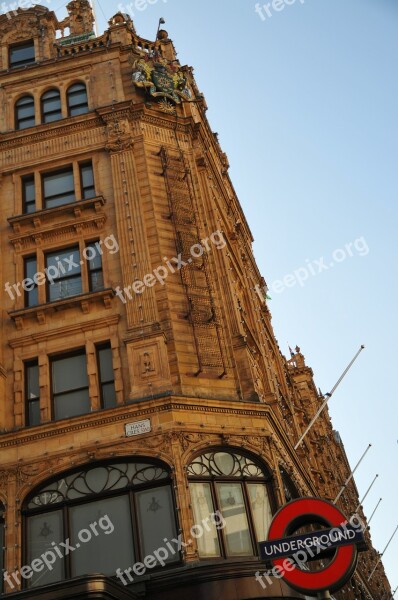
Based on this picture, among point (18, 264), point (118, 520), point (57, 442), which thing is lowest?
point (118, 520)

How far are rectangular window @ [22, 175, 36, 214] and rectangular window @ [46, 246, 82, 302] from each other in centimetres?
283

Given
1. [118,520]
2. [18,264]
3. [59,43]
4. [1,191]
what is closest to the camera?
[118,520]

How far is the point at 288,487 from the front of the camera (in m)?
24.0

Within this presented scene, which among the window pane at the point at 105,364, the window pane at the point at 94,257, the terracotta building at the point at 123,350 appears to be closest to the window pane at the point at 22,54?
the terracotta building at the point at 123,350

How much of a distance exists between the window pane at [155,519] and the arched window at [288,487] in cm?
472

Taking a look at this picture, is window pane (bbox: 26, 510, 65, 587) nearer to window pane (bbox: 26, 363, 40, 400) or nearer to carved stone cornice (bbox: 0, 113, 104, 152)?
window pane (bbox: 26, 363, 40, 400)

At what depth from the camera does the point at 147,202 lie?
2695 centimetres

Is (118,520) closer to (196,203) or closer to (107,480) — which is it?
(107,480)

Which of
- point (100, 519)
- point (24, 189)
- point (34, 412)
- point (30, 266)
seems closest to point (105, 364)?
point (34, 412)

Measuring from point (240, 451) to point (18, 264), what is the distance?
454 inches

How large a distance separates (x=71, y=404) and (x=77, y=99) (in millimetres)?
15684

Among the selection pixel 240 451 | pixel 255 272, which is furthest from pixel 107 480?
pixel 255 272

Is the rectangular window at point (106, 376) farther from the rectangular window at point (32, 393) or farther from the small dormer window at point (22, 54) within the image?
the small dormer window at point (22, 54)

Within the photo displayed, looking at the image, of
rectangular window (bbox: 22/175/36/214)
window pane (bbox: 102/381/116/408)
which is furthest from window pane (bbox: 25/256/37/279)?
window pane (bbox: 102/381/116/408)
